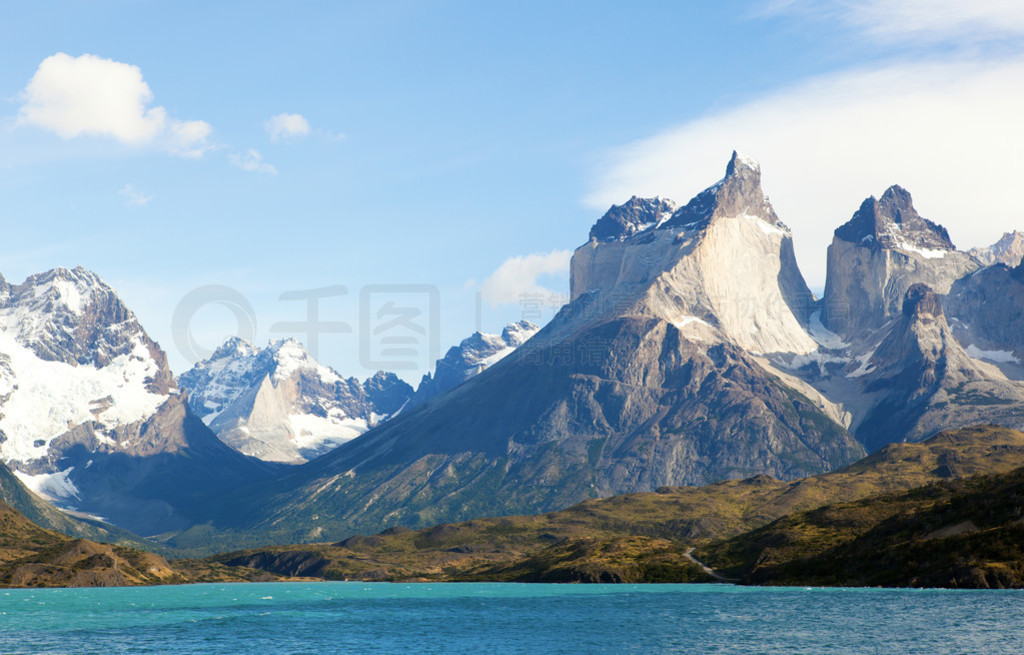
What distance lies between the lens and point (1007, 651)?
171m

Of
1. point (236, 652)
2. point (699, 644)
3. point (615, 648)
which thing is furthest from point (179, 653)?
point (699, 644)

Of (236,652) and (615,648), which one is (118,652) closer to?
(236,652)

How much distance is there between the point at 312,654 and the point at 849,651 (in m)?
90.2

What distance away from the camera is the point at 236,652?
19562cm

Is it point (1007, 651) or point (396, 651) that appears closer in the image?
point (1007, 651)

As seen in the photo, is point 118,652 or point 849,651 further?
point 118,652

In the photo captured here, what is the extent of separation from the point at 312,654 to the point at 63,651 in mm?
44181

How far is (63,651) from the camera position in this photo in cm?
19625

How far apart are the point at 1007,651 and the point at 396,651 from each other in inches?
3962

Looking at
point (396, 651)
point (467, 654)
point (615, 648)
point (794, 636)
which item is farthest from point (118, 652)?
point (794, 636)

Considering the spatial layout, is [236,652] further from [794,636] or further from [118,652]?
[794,636]

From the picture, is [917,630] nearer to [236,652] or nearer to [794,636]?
[794,636]

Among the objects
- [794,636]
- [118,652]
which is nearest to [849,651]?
[794,636]

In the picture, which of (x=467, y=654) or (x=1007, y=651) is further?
(x=467, y=654)
